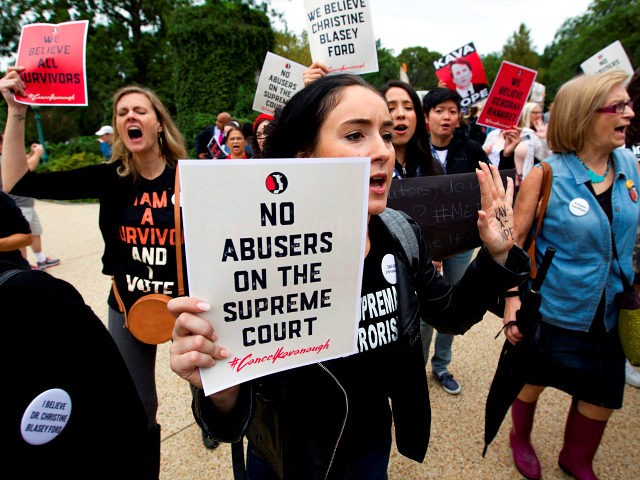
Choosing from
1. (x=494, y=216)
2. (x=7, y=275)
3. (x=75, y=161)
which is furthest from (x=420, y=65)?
(x=7, y=275)

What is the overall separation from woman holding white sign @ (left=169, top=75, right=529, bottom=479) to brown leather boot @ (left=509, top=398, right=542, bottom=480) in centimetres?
133

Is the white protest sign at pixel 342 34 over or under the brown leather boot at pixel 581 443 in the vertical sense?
over

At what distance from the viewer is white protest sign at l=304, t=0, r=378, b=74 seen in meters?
2.84

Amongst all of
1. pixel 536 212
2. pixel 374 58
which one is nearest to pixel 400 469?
pixel 536 212

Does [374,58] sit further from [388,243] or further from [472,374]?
[472,374]

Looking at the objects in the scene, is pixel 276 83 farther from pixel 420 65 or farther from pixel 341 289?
pixel 420 65

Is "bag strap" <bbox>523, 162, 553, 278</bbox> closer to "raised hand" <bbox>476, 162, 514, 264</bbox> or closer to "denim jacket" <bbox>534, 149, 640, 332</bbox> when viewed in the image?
"denim jacket" <bbox>534, 149, 640, 332</bbox>

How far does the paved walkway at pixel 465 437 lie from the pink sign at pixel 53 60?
2.36 m

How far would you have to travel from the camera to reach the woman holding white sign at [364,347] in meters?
1.22

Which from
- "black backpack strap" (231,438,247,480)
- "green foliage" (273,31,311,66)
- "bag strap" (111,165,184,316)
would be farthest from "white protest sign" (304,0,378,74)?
"green foliage" (273,31,311,66)

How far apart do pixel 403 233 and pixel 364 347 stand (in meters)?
0.48

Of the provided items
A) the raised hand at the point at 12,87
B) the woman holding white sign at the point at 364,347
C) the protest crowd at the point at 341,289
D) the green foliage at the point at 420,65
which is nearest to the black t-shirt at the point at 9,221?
the protest crowd at the point at 341,289

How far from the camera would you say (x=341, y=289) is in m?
1.10

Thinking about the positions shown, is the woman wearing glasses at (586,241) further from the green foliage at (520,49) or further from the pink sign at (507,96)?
the green foliage at (520,49)
